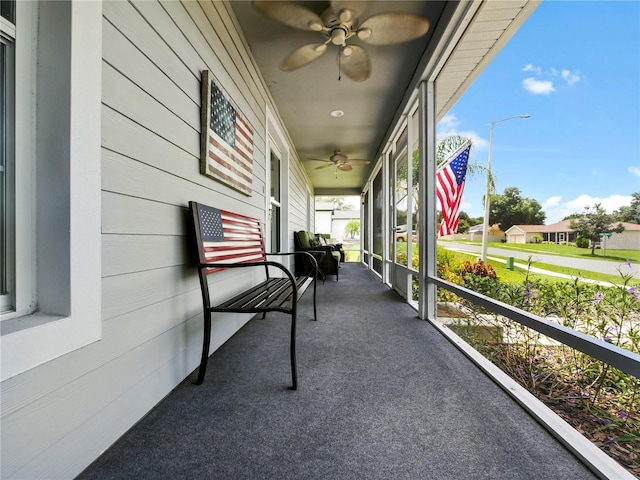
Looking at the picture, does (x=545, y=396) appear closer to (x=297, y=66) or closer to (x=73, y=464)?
(x=73, y=464)

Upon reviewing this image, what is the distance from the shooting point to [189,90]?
1.50m

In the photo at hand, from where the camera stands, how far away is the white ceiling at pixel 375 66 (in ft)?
6.22

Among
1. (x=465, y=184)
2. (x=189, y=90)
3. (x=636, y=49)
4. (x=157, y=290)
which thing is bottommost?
(x=157, y=290)

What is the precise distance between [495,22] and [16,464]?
2974 millimetres

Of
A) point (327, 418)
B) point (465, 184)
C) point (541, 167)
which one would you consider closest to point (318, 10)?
point (465, 184)

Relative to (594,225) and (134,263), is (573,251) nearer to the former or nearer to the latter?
(594,225)

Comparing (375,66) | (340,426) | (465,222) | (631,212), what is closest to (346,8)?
(375,66)

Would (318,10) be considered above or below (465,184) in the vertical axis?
above

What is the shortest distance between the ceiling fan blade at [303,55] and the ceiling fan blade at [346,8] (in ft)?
0.76

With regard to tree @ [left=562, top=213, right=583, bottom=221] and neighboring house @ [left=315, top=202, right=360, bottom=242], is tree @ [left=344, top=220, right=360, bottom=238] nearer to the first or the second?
neighboring house @ [left=315, top=202, right=360, bottom=242]

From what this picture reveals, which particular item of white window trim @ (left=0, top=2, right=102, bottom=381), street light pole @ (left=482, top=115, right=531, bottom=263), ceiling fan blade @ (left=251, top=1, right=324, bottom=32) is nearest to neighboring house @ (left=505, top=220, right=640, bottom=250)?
street light pole @ (left=482, top=115, right=531, bottom=263)

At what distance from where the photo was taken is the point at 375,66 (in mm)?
2744

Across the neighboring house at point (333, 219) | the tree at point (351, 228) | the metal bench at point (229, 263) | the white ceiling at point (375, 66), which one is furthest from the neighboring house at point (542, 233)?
the tree at point (351, 228)

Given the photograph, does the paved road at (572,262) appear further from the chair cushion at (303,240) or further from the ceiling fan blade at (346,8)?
the chair cushion at (303,240)
